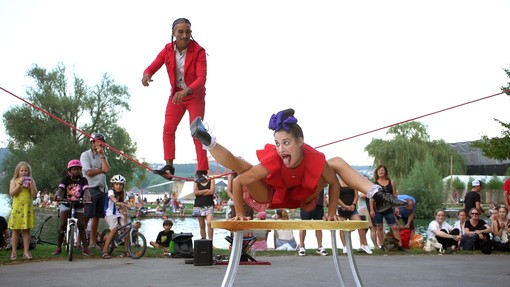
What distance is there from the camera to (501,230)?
1241cm

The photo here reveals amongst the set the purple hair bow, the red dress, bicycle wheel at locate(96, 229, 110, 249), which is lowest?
bicycle wheel at locate(96, 229, 110, 249)

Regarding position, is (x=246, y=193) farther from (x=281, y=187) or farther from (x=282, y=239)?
(x=282, y=239)

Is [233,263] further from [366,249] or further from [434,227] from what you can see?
[434,227]

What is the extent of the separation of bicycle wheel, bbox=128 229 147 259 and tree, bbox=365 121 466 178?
128 feet

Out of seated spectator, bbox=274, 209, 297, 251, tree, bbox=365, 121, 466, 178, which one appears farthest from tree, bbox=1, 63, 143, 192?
seated spectator, bbox=274, 209, 297, 251

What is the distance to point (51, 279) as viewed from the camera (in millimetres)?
7977

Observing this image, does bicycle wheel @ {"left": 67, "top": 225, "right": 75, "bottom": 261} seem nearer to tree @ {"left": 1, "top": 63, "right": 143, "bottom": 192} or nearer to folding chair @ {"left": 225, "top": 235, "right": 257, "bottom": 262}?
folding chair @ {"left": 225, "top": 235, "right": 257, "bottom": 262}

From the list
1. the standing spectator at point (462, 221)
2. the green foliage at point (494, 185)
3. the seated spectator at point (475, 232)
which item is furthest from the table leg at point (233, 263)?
the green foliage at point (494, 185)

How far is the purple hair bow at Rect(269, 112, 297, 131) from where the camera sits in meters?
5.30

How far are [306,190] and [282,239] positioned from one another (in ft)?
25.5

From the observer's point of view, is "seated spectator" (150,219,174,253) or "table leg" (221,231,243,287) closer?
"table leg" (221,231,243,287)

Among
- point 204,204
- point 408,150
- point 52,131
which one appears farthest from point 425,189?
point 204,204

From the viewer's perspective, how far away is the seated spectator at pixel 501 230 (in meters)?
12.4

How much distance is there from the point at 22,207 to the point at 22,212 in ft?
0.30
